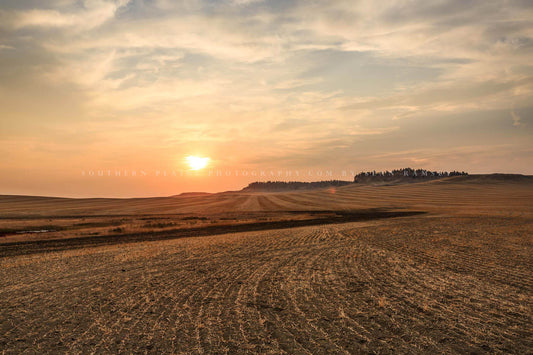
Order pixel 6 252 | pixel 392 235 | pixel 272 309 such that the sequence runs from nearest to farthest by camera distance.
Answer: pixel 272 309, pixel 6 252, pixel 392 235

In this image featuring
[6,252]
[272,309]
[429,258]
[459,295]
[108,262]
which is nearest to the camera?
[272,309]

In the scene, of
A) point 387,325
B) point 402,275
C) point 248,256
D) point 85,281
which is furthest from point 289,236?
point 387,325

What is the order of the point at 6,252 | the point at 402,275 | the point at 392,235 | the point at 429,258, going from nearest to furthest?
the point at 402,275, the point at 429,258, the point at 6,252, the point at 392,235

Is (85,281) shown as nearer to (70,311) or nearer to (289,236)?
(70,311)

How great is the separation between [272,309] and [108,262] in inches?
498

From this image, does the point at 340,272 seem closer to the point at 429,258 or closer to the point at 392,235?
the point at 429,258

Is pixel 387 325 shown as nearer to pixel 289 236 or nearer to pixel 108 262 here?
pixel 108 262

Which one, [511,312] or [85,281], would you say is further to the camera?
[85,281]

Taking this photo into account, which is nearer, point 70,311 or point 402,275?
point 70,311

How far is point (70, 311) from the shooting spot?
10289mm

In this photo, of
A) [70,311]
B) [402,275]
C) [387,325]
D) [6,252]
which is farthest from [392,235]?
[6,252]

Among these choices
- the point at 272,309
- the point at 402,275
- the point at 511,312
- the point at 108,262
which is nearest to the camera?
the point at 511,312

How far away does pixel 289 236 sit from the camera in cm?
2658

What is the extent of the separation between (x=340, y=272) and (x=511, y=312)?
6342 mm
